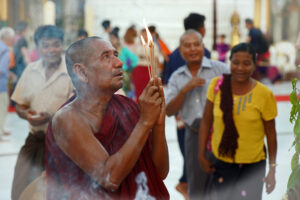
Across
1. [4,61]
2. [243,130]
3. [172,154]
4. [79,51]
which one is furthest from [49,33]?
[4,61]

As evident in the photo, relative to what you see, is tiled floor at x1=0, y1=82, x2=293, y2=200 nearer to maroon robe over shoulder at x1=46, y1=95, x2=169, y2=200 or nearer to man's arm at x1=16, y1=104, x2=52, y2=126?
man's arm at x1=16, y1=104, x2=52, y2=126

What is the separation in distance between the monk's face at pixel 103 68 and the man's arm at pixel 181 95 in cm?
249

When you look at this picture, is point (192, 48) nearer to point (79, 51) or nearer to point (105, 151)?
point (79, 51)

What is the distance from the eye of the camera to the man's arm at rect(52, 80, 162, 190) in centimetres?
207

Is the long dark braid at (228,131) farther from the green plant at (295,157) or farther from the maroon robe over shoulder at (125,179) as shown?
the maroon robe over shoulder at (125,179)

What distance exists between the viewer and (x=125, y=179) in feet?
7.07

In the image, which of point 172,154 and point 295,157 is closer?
point 295,157

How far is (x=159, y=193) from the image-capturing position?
221 centimetres

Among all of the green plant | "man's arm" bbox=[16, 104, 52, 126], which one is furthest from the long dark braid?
the green plant

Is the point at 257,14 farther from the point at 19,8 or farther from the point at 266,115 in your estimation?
the point at 266,115

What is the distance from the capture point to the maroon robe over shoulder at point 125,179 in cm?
215

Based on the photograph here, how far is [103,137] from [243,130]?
1.91 m

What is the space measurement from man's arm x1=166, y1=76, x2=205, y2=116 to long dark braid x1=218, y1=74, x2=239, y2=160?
27.3 inches

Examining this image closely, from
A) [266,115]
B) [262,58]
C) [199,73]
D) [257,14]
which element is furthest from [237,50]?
[257,14]
